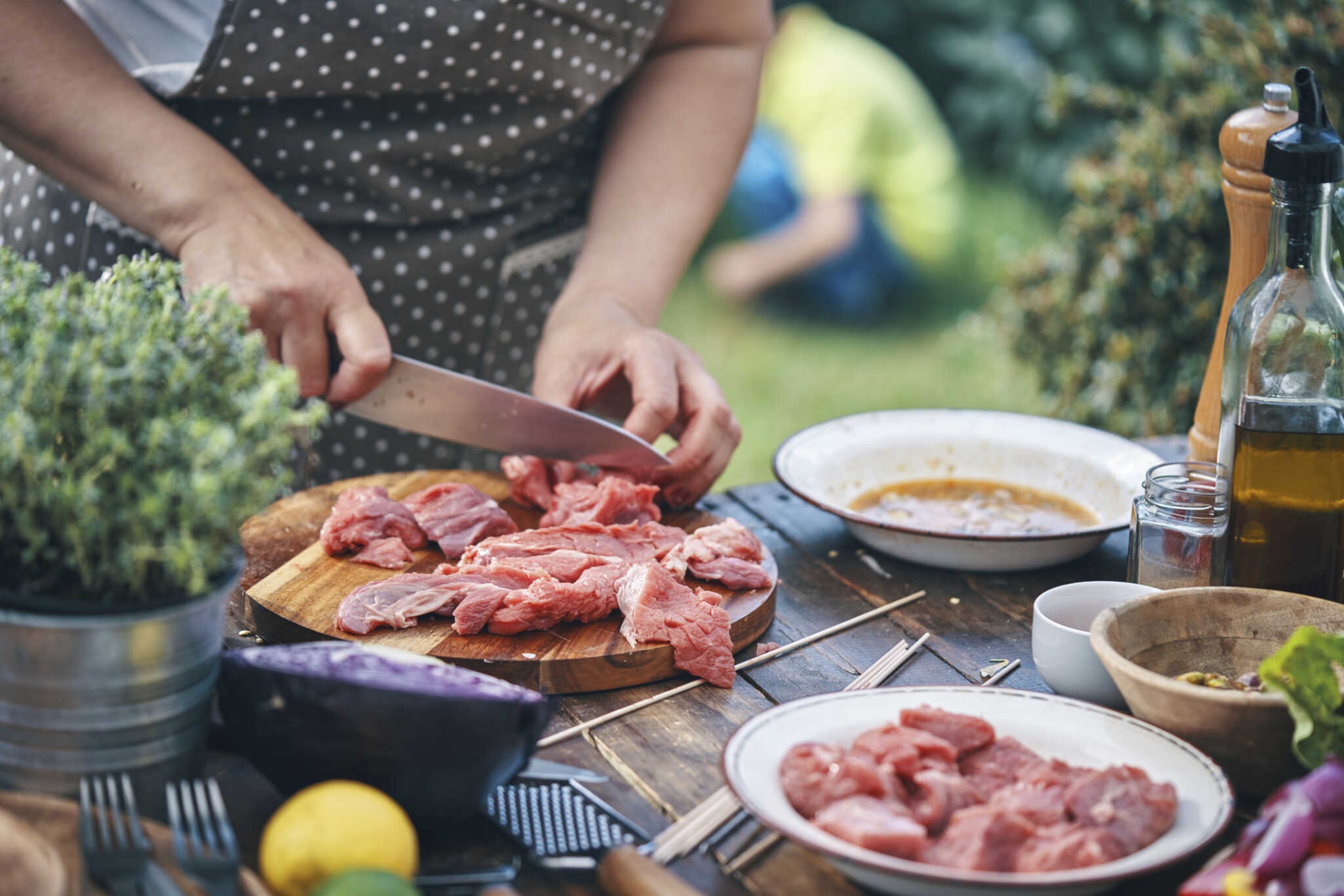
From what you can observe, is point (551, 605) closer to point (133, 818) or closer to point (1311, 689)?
point (133, 818)

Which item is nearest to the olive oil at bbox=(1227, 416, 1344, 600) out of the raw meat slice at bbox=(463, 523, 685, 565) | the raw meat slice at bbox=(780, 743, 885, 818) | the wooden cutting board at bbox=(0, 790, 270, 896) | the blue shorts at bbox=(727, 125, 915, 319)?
the raw meat slice at bbox=(780, 743, 885, 818)

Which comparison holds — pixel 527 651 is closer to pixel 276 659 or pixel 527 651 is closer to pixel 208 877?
pixel 276 659

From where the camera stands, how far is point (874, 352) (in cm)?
764

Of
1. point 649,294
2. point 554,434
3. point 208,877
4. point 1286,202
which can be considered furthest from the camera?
point 649,294

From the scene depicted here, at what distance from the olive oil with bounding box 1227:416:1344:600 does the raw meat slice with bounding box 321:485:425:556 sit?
1.38 m

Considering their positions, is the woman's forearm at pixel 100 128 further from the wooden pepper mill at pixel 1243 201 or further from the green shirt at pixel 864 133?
the green shirt at pixel 864 133

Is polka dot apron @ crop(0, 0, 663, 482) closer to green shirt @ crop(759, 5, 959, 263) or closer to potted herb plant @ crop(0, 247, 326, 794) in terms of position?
potted herb plant @ crop(0, 247, 326, 794)

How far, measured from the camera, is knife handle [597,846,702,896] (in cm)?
129

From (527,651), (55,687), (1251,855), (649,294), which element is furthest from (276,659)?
(649,294)

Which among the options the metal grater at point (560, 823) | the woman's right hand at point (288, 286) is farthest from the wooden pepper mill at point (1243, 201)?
the woman's right hand at point (288, 286)

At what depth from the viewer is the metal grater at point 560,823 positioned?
1.43m

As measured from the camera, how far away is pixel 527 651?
6.27 ft

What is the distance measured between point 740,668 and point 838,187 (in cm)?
629

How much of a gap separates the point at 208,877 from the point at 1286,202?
163 cm
